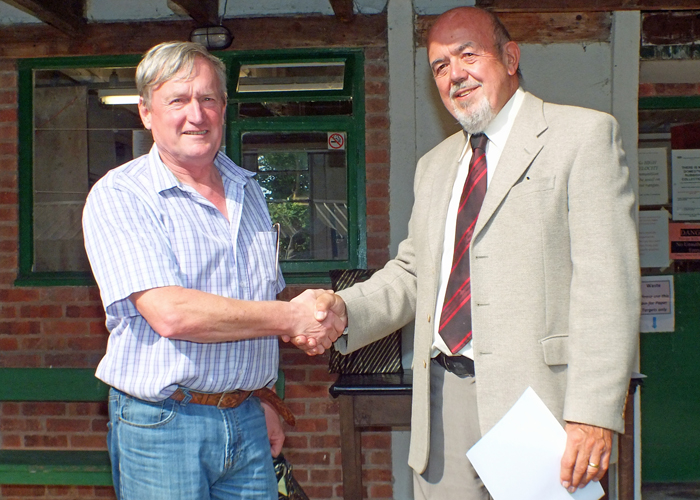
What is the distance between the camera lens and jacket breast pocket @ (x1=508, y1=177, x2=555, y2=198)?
1964 millimetres

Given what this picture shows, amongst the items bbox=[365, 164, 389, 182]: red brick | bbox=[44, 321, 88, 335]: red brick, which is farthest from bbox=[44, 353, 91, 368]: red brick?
bbox=[365, 164, 389, 182]: red brick

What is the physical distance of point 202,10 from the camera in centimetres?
395

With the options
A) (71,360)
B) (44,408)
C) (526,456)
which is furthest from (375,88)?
(44,408)

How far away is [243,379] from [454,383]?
2.21 ft

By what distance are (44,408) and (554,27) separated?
160 inches

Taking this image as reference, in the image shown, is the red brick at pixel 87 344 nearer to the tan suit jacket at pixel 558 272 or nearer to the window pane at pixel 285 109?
the window pane at pixel 285 109

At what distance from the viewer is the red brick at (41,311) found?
429 centimetres

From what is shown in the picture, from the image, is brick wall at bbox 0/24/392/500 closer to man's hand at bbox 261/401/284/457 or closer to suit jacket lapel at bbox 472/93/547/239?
man's hand at bbox 261/401/284/457

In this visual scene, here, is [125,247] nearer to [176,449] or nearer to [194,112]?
[194,112]

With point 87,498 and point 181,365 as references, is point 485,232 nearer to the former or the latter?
point 181,365

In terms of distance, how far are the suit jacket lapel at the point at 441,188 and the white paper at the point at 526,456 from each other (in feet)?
1.85

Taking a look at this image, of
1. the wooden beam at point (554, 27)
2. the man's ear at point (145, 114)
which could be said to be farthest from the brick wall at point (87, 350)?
the man's ear at point (145, 114)

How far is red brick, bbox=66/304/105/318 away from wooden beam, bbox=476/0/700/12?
308 cm

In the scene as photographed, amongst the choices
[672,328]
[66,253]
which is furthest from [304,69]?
[672,328]
